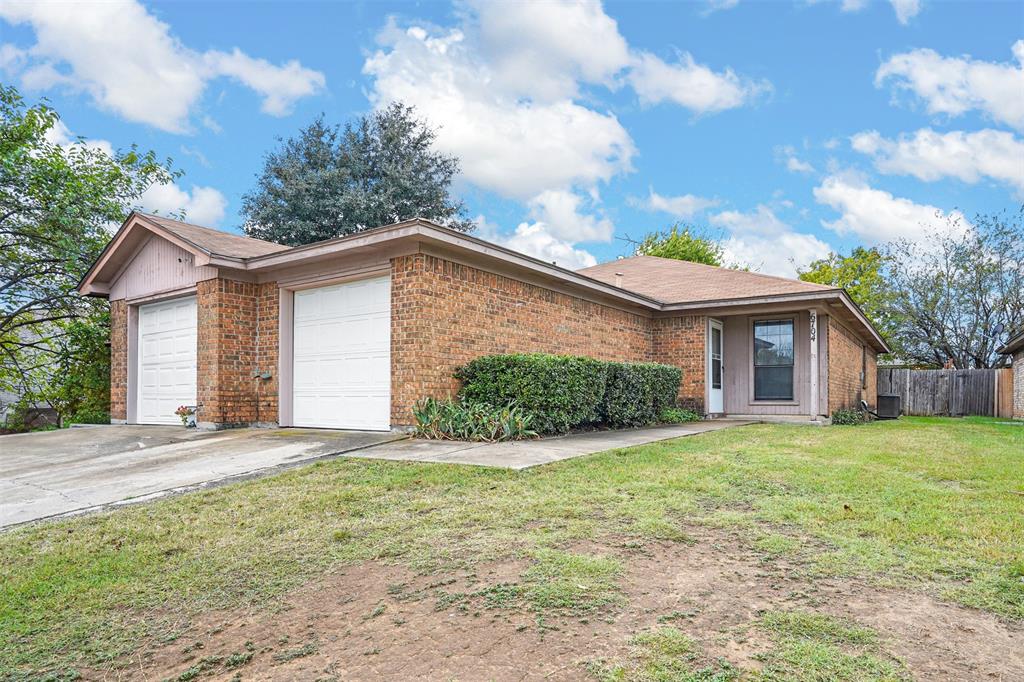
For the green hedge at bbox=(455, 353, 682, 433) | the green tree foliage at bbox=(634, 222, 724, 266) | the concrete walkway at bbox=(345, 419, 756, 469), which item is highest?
the green tree foliage at bbox=(634, 222, 724, 266)

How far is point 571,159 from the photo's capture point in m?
24.6

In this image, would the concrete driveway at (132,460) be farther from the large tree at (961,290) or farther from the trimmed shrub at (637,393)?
the large tree at (961,290)

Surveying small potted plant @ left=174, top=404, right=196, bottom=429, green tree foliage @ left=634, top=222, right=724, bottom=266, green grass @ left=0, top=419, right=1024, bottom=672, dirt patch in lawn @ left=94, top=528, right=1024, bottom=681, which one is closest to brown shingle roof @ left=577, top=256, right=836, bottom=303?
green grass @ left=0, top=419, right=1024, bottom=672

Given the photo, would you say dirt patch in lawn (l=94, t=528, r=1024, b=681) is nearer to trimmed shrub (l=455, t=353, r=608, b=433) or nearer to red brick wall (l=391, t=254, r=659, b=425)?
trimmed shrub (l=455, t=353, r=608, b=433)

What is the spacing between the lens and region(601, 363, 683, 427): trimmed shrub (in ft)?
33.5

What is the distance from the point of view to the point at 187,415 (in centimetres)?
1066

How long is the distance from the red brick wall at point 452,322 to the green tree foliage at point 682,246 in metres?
23.8

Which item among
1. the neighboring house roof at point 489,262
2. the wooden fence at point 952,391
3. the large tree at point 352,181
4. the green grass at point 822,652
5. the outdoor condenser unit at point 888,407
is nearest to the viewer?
the green grass at point 822,652

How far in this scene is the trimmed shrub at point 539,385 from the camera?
8.65m

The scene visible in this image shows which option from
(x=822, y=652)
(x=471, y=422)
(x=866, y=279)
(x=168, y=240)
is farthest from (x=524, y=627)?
(x=866, y=279)

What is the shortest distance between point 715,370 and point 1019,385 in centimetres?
1113

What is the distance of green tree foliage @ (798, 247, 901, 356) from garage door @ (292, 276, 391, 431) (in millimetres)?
22592

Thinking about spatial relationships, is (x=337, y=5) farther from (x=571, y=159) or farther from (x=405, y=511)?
(x=571, y=159)

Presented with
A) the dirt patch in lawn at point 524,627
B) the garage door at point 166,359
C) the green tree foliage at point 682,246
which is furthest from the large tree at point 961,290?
the dirt patch in lawn at point 524,627
